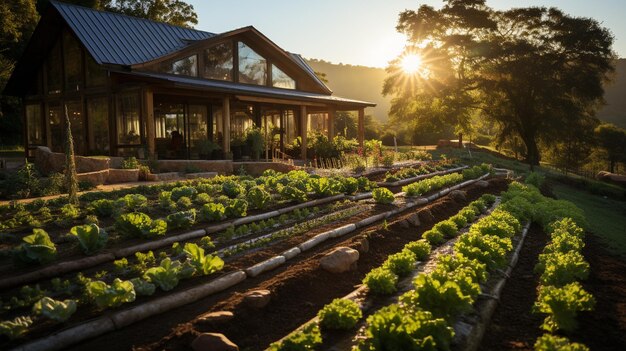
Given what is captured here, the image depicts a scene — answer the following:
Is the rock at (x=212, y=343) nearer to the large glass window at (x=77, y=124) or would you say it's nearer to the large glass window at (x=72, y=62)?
the large glass window at (x=77, y=124)

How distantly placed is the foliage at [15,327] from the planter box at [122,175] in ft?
31.4

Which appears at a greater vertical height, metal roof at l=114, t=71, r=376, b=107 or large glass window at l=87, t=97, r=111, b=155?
metal roof at l=114, t=71, r=376, b=107

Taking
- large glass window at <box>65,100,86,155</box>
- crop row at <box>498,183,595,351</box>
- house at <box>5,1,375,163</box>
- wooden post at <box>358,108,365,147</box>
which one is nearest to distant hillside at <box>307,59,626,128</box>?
wooden post at <box>358,108,365,147</box>

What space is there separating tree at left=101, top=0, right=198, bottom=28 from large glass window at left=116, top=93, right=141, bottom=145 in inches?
841

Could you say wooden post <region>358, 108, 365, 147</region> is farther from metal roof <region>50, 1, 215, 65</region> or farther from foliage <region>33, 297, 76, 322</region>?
foliage <region>33, 297, 76, 322</region>

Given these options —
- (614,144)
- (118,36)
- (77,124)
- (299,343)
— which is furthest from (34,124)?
(614,144)

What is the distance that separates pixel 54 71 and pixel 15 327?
2195cm

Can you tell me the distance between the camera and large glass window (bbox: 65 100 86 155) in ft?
67.4

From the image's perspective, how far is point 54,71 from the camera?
22.5 m

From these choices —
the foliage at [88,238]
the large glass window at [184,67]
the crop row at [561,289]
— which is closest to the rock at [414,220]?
the crop row at [561,289]

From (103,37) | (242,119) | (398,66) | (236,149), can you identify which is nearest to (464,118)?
(398,66)

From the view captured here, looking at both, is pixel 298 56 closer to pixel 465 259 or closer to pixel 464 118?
pixel 464 118

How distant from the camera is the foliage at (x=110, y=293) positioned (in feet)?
15.0

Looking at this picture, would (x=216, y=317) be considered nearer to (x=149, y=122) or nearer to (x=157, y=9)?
(x=149, y=122)
